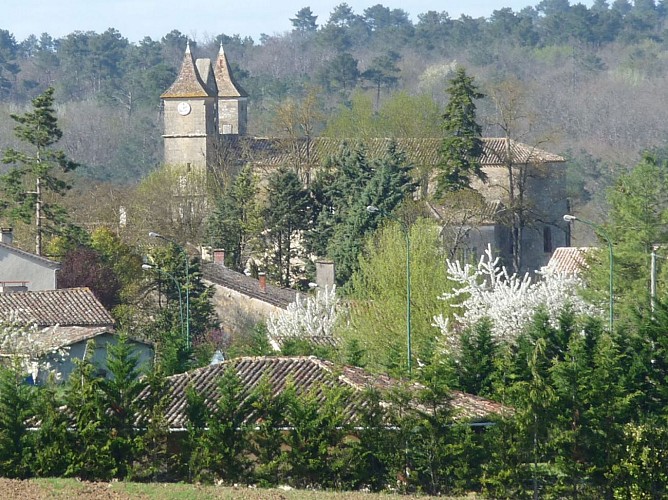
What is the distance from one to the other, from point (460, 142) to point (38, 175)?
21430mm

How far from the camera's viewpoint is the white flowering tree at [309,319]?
4966 centimetres

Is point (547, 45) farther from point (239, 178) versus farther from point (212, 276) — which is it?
point (212, 276)

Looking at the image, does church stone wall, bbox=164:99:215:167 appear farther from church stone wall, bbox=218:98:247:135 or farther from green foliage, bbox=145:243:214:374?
green foliage, bbox=145:243:214:374

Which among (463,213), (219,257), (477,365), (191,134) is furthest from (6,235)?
(191,134)

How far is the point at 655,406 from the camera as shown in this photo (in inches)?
1236

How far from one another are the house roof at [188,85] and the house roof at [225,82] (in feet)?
12.4

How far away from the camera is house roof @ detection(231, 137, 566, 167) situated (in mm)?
78125

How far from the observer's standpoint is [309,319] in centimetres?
5038

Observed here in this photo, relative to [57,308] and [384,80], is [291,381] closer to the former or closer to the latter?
[57,308]

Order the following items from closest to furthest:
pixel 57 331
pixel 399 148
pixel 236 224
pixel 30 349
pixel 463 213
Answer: pixel 30 349, pixel 57 331, pixel 463 213, pixel 236 224, pixel 399 148

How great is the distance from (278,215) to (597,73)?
87.5m

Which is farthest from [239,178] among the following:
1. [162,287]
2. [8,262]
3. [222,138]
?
[8,262]

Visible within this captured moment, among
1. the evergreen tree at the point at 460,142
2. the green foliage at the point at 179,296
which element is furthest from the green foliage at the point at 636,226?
the evergreen tree at the point at 460,142

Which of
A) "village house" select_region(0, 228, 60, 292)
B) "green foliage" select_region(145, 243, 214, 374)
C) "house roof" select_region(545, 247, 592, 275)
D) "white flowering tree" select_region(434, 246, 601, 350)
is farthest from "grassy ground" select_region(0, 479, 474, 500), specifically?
"house roof" select_region(545, 247, 592, 275)
